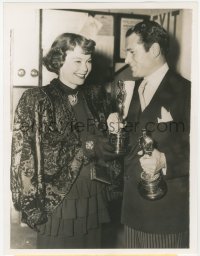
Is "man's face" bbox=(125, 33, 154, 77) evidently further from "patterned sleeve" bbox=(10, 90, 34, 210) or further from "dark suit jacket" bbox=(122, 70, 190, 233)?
"patterned sleeve" bbox=(10, 90, 34, 210)

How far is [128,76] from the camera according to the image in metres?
1.28

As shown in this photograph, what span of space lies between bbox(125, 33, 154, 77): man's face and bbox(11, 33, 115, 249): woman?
0.11 metres

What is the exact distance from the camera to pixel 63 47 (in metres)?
1.26

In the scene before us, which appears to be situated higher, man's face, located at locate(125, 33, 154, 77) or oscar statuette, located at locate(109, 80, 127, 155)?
Result: man's face, located at locate(125, 33, 154, 77)

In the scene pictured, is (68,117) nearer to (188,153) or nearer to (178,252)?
(188,153)

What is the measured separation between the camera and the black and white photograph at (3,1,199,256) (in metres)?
1.27

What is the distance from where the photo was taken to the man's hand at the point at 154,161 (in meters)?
1.28

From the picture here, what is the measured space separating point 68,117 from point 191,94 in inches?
13.6

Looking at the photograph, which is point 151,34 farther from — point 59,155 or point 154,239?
point 154,239

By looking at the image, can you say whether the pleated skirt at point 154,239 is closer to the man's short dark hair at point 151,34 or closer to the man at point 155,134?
the man at point 155,134

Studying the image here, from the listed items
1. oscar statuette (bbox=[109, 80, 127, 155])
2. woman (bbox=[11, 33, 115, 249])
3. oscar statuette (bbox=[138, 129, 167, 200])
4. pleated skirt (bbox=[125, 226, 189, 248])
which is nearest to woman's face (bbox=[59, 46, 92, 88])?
woman (bbox=[11, 33, 115, 249])

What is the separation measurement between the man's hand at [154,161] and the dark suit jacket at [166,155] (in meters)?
0.01

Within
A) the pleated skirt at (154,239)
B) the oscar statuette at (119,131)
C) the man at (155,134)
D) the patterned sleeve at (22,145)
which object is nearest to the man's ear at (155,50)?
the man at (155,134)
